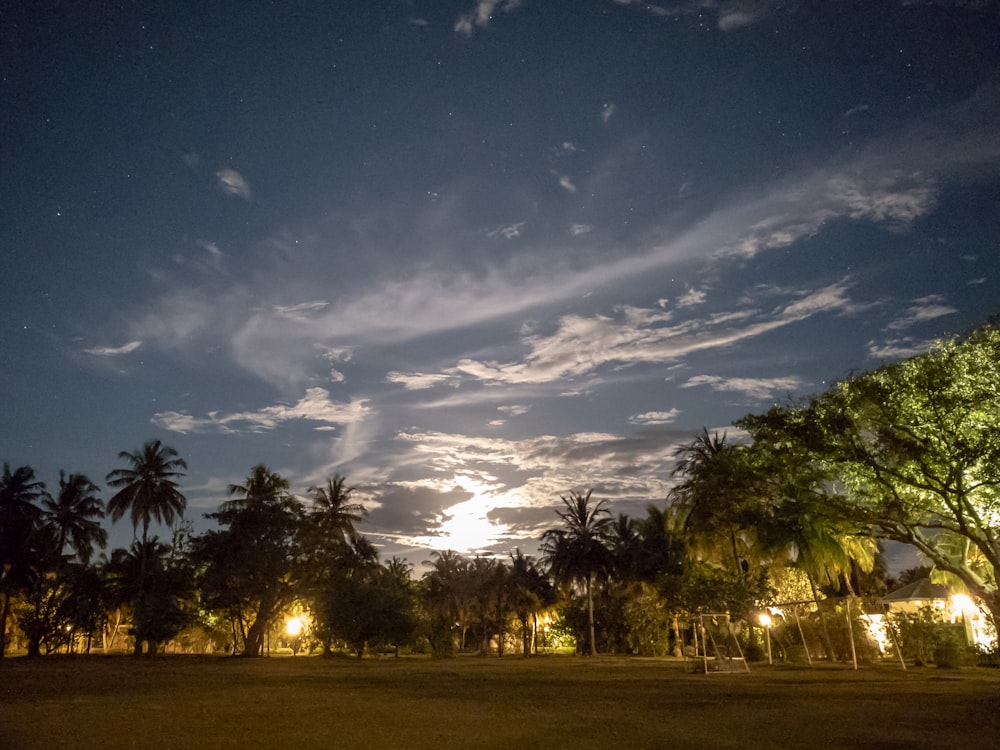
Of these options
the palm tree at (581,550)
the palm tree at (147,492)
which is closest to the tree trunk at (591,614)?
the palm tree at (581,550)

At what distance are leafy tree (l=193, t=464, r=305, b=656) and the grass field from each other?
2282cm

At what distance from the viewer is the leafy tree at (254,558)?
44312mm

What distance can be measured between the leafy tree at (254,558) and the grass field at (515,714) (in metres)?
22.8

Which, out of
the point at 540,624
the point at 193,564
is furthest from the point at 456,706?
the point at 540,624

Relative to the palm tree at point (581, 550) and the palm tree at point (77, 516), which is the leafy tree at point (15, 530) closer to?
the palm tree at point (77, 516)

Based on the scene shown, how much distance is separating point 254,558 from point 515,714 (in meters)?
35.2

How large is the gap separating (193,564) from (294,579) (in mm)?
7903

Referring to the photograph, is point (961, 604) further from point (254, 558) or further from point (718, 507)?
point (254, 558)

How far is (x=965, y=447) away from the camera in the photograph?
749 inches

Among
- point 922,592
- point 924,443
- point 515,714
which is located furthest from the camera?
point 922,592

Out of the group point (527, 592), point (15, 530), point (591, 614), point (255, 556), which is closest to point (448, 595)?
point (527, 592)

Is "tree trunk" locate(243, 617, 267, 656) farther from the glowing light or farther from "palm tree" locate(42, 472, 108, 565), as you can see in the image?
the glowing light

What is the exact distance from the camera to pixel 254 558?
44156mm

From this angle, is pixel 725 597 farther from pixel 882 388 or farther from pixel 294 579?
pixel 294 579
